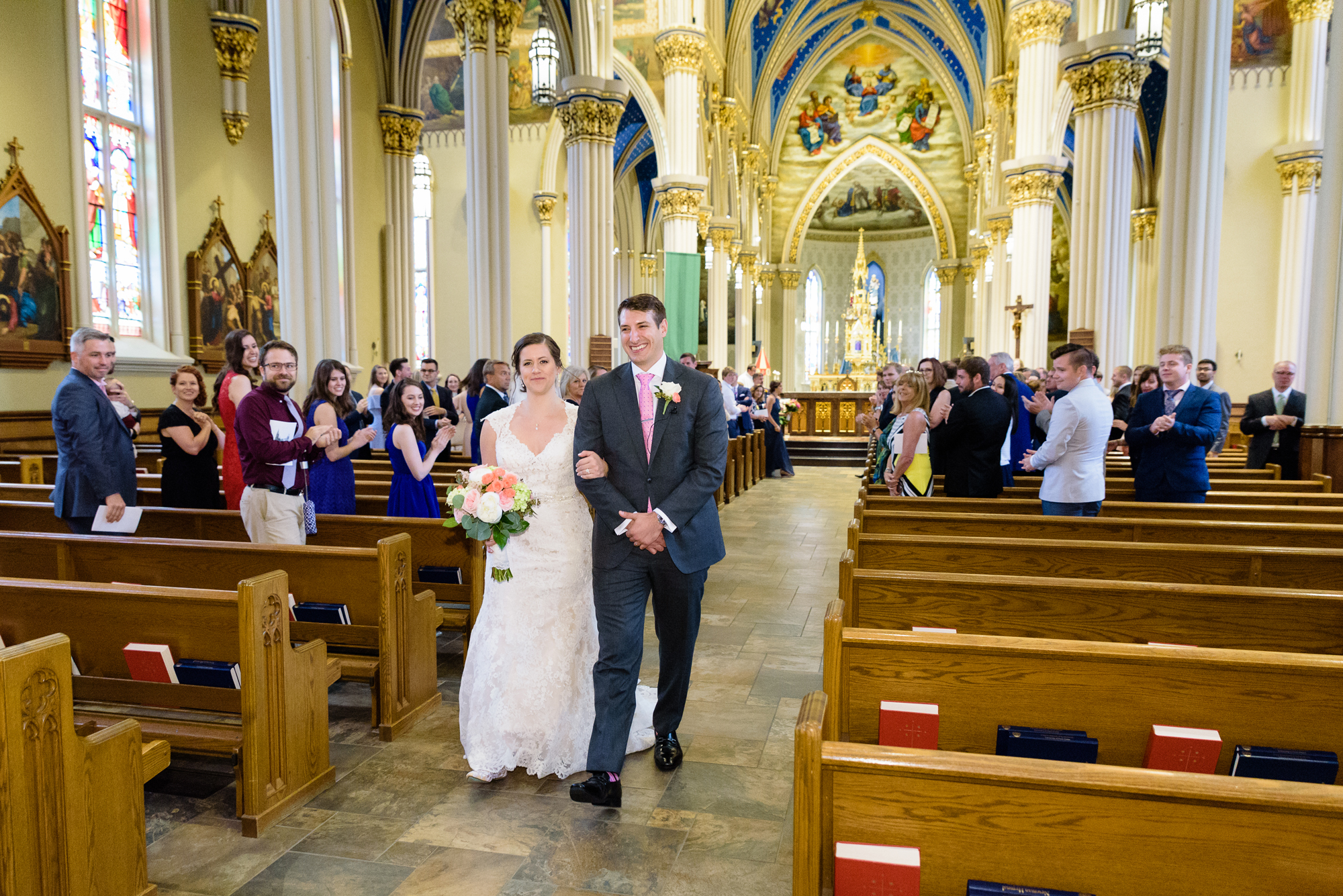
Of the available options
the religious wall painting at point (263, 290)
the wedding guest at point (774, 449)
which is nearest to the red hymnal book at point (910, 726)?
the religious wall painting at point (263, 290)

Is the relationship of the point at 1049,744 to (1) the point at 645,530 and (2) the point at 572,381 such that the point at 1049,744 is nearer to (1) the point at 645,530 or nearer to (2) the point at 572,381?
(1) the point at 645,530

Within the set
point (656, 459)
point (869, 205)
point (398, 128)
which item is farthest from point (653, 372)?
point (869, 205)

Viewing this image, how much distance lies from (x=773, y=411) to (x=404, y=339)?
670cm

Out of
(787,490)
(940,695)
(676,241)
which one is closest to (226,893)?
(940,695)

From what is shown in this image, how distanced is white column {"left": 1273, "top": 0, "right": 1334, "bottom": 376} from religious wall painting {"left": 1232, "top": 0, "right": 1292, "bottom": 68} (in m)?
0.15

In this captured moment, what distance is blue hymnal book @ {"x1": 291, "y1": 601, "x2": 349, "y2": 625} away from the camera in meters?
3.60

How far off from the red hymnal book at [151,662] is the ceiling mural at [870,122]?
28407 mm

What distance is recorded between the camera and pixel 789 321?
2981cm

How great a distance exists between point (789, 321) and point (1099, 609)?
27.6 metres

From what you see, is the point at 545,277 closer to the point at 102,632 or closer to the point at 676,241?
the point at 676,241

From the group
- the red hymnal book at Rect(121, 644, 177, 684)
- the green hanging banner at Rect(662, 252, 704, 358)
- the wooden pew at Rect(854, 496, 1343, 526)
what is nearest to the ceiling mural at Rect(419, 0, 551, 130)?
the green hanging banner at Rect(662, 252, 704, 358)

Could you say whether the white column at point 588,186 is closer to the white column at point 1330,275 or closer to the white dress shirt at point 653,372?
the white column at point 1330,275

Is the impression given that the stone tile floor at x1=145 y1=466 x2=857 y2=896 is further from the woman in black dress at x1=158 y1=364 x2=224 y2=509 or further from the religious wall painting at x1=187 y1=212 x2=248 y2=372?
the religious wall painting at x1=187 y1=212 x2=248 y2=372

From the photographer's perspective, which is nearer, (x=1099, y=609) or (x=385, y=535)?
(x=1099, y=609)
